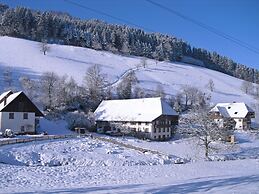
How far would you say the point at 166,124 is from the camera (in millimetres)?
62375

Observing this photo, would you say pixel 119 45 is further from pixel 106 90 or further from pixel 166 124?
pixel 166 124

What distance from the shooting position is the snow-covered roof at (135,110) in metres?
62.5

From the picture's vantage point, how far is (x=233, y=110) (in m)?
90.2

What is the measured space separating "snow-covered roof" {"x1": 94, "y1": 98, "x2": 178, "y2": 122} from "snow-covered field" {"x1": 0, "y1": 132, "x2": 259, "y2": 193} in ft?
68.0

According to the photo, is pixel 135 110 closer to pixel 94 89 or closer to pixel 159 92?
pixel 94 89

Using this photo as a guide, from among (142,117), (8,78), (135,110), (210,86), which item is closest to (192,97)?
(210,86)

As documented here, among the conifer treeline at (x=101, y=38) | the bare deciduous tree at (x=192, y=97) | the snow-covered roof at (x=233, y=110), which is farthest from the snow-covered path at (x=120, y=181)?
the conifer treeline at (x=101, y=38)

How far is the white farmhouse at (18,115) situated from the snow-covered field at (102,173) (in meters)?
13.1

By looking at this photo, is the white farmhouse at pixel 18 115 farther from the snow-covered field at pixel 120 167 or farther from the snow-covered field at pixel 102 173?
the snow-covered field at pixel 102 173

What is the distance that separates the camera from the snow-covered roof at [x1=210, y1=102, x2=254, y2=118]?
86.9 m

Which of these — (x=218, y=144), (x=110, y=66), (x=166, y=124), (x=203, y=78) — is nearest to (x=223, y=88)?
(x=203, y=78)

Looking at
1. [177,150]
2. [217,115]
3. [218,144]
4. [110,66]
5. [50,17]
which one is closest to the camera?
[177,150]

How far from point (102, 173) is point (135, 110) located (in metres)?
41.5

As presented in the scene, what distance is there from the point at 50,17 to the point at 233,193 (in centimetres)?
14607
